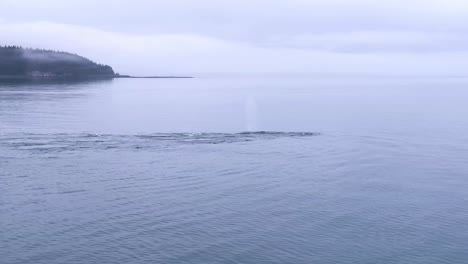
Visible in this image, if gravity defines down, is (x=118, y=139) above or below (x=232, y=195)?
above

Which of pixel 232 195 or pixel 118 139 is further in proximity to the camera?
pixel 118 139

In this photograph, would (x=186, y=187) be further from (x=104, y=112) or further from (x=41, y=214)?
(x=104, y=112)

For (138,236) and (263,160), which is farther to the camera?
(263,160)

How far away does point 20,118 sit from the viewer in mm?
79875

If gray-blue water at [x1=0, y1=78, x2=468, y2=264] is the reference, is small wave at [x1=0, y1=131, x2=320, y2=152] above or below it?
above

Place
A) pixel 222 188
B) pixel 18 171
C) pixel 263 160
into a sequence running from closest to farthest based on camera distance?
pixel 222 188
pixel 18 171
pixel 263 160

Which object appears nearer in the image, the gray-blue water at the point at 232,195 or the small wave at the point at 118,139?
the gray-blue water at the point at 232,195

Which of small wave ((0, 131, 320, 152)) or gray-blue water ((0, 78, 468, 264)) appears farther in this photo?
small wave ((0, 131, 320, 152))

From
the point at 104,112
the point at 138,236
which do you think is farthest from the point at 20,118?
the point at 138,236

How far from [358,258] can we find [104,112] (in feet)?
249

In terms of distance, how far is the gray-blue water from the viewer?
28781 millimetres

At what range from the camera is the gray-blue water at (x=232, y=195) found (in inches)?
1133

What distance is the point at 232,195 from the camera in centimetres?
3847

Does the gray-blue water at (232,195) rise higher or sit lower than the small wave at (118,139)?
lower
